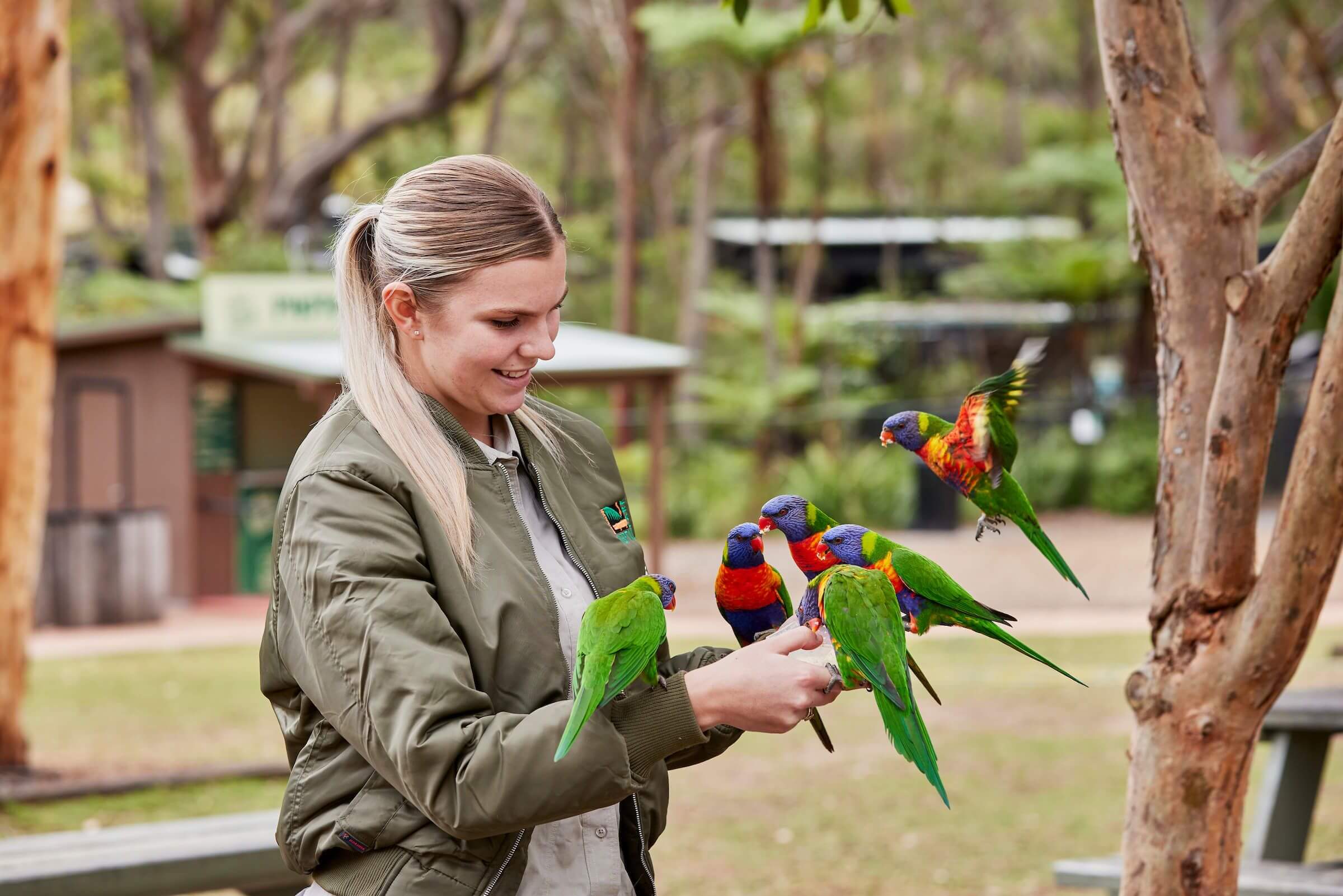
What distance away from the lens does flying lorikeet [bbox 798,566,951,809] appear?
1.62m

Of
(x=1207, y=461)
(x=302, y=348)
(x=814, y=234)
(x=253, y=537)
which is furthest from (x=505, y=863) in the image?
(x=814, y=234)

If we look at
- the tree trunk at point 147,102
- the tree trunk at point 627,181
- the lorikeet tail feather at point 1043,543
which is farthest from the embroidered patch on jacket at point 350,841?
the tree trunk at point 147,102

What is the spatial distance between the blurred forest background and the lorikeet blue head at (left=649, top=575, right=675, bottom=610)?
1057 centimetres

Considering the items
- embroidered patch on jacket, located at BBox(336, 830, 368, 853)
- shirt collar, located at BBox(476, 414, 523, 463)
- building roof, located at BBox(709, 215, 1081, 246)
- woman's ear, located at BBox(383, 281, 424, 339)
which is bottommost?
embroidered patch on jacket, located at BBox(336, 830, 368, 853)

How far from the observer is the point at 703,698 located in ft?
5.57

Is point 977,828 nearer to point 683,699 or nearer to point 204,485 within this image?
point 683,699

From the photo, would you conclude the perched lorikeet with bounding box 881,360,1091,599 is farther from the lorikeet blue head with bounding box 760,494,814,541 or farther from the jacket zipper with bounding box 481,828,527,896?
the jacket zipper with bounding box 481,828,527,896

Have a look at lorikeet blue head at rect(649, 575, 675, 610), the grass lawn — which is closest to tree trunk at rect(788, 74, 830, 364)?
the grass lawn

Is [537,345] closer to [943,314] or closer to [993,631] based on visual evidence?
[993,631]

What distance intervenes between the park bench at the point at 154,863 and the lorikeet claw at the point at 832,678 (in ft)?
7.60

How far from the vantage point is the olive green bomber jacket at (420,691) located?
162 cm

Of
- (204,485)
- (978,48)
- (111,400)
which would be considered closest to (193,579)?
(204,485)

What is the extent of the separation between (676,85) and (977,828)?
998 inches

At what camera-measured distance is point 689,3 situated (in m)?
19.0
